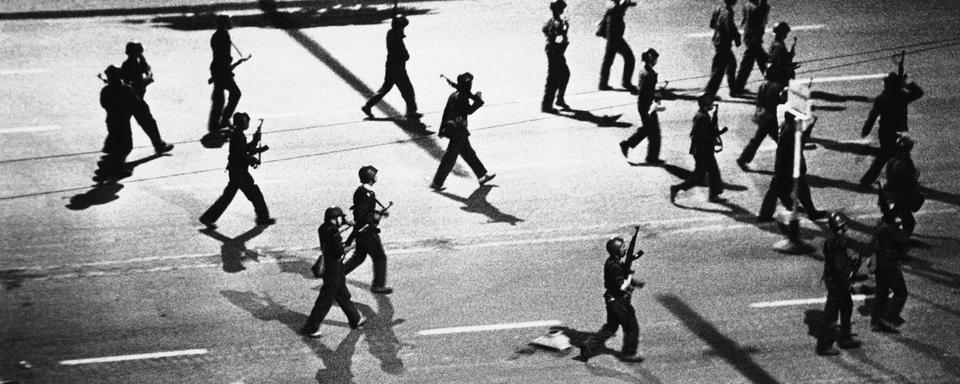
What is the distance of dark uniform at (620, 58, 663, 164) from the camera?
23.1m

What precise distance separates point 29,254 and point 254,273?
3.10 metres

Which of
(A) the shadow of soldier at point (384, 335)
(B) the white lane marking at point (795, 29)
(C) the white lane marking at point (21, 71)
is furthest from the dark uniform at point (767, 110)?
(C) the white lane marking at point (21, 71)

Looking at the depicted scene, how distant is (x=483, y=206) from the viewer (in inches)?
862

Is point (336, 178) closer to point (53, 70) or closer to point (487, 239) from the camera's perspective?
point (487, 239)

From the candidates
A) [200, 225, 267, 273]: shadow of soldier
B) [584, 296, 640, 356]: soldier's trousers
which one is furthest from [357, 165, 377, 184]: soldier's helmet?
[584, 296, 640, 356]: soldier's trousers

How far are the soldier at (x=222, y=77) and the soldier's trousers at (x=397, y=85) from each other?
215 cm

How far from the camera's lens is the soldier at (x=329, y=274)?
58.3 feet

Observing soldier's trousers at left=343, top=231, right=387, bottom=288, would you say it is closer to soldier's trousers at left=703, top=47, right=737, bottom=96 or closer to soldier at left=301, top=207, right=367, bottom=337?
soldier at left=301, top=207, right=367, bottom=337

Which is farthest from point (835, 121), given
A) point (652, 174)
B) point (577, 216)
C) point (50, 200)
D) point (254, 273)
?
point (50, 200)

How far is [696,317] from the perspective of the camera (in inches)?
724

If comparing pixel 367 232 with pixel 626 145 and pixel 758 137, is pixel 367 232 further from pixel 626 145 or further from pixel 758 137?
pixel 758 137

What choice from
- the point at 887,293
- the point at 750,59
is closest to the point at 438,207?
the point at 887,293

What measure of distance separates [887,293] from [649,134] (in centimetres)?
589

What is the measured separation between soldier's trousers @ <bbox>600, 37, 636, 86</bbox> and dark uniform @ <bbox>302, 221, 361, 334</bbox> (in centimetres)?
940
